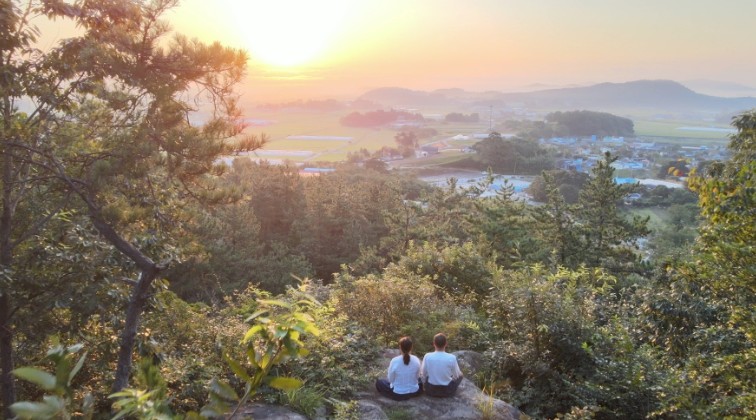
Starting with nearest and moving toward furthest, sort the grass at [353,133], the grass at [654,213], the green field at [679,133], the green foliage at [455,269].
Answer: the green foliage at [455,269], the grass at [654,213], the grass at [353,133], the green field at [679,133]

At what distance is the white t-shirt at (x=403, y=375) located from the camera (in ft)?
20.1

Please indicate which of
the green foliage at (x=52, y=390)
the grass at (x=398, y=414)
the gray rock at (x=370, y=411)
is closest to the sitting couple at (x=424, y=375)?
the grass at (x=398, y=414)

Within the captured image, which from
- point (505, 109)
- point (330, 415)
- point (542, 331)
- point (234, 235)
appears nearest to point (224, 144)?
point (330, 415)

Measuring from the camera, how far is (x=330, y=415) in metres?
5.36

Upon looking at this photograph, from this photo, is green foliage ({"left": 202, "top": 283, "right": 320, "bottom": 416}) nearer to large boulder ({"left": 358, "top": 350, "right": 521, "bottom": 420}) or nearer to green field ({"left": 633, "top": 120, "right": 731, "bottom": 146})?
large boulder ({"left": 358, "top": 350, "right": 521, "bottom": 420})

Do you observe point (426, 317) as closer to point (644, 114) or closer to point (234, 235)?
point (234, 235)

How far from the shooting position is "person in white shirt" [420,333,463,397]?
606 cm

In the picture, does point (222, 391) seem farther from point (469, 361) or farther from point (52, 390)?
point (469, 361)

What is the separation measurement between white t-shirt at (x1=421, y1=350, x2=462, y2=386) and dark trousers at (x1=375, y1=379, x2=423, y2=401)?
266mm

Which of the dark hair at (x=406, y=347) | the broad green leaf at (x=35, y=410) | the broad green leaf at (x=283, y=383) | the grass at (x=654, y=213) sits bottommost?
the grass at (x=654, y=213)

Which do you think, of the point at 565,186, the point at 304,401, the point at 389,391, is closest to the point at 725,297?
the point at 389,391

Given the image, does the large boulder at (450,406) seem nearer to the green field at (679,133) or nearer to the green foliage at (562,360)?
the green foliage at (562,360)

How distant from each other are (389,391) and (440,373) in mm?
714

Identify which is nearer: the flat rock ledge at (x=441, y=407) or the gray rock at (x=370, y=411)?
the gray rock at (x=370, y=411)
